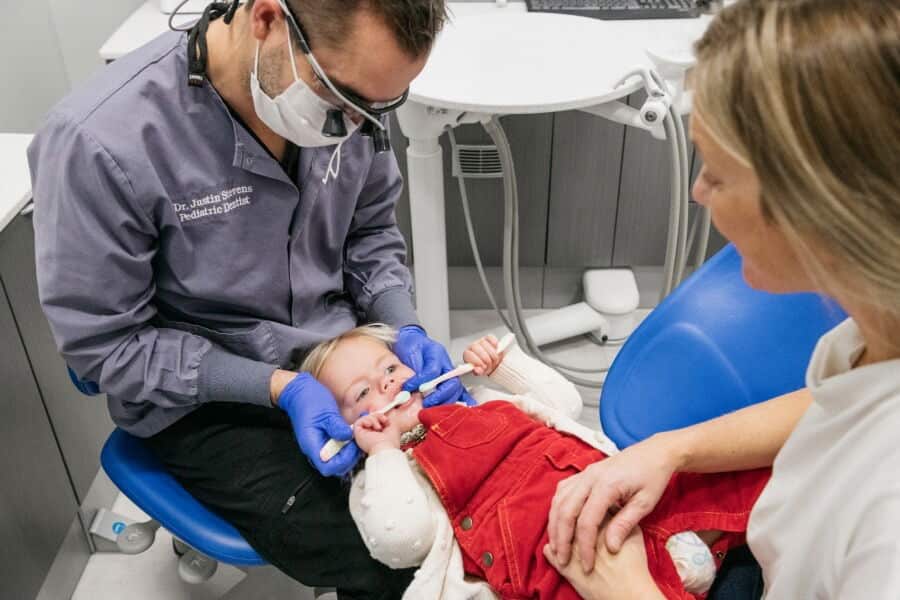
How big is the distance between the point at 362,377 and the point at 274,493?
0.78ft

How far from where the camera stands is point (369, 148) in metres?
1.49

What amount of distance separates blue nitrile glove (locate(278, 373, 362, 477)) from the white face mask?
0.38 metres

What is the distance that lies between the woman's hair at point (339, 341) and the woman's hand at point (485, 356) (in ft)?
0.48

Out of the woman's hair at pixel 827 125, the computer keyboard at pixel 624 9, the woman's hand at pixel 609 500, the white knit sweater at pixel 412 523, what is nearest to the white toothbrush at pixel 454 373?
the white knit sweater at pixel 412 523

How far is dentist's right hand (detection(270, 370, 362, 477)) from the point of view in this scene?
1.27 metres

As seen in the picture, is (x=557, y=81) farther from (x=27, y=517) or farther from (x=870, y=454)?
(x=27, y=517)

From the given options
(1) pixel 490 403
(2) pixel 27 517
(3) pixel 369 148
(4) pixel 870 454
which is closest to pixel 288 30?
(3) pixel 369 148

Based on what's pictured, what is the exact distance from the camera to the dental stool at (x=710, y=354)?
4.00 feet

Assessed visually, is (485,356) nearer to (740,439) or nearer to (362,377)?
(362,377)

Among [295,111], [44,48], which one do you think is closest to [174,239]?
[295,111]

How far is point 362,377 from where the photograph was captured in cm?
142

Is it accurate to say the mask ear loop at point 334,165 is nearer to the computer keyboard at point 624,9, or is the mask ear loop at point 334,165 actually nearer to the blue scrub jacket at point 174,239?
the blue scrub jacket at point 174,239

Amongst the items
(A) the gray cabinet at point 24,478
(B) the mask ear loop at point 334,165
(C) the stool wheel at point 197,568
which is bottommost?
(C) the stool wheel at point 197,568

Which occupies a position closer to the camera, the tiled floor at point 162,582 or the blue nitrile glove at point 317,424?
the blue nitrile glove at point 317,424
